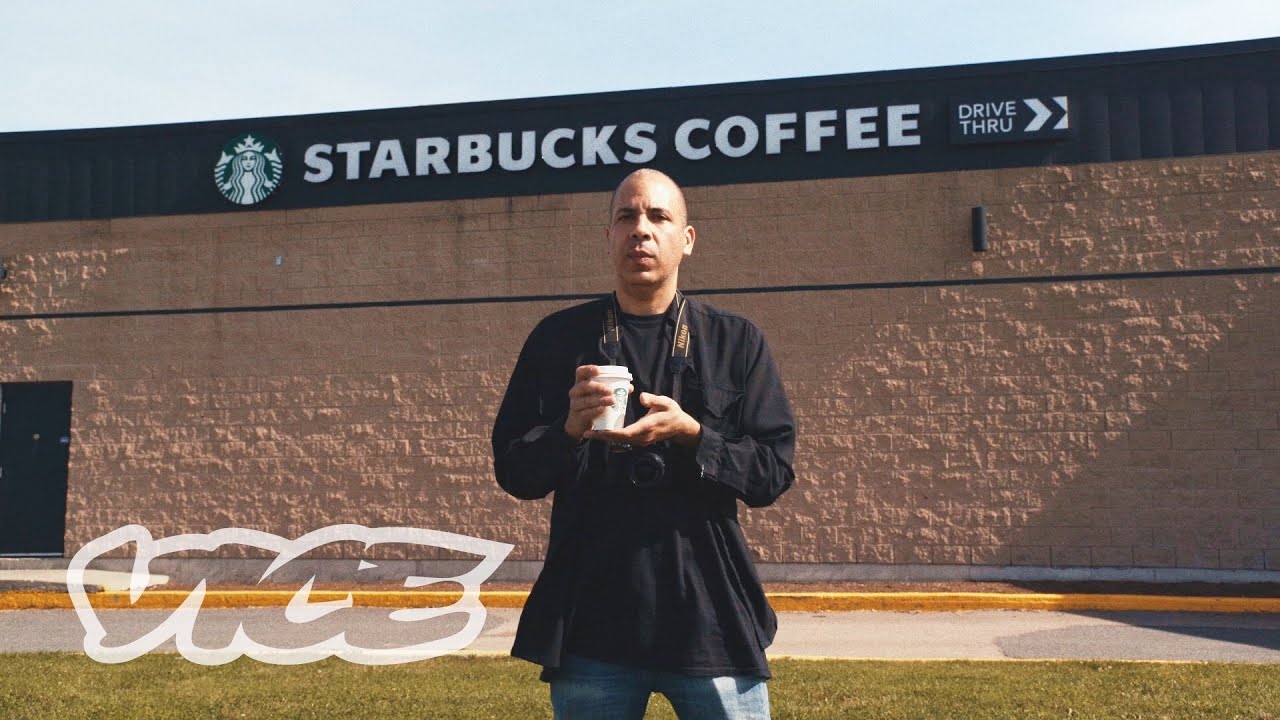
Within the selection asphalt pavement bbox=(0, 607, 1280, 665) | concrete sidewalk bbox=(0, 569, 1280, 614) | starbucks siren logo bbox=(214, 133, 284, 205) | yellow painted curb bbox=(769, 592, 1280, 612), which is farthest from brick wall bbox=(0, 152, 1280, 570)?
asphalt pavement bbox=(0, 607, 1280, 665)

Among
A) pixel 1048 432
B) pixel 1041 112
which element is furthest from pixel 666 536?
pixel 1041 112

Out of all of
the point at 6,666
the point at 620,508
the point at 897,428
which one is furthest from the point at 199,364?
the point at 620,508

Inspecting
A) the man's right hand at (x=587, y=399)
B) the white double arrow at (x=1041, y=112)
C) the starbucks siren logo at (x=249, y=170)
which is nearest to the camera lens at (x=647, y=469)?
the man's right hand at (x=587, y=399)

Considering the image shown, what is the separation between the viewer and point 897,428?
45.8 ft

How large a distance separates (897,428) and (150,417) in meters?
9.64

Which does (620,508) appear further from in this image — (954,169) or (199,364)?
(199,364)

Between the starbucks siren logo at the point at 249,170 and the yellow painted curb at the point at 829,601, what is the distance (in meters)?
5.27

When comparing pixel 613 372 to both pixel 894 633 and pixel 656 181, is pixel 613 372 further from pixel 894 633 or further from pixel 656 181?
pixel 894 633

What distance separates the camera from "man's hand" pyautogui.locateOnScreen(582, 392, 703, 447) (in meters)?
2.40

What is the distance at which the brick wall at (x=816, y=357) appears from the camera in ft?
43.7

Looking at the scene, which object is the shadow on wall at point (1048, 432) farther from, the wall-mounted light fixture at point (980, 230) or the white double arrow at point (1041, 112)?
the white double arrow at point (1041, 112)

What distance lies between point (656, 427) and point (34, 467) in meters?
16.1

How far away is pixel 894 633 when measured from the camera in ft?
36.0

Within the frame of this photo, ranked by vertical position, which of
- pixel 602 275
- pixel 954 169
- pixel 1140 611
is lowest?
pixel 1140 611
